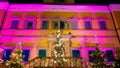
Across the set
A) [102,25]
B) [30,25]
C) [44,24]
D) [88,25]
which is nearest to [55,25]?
[44,24]

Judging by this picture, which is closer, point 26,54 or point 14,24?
point 26,54

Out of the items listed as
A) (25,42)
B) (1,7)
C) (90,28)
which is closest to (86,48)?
(90,28)

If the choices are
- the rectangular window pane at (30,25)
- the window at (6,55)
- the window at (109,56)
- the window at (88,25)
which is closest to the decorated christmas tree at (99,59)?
the window at (109,56)

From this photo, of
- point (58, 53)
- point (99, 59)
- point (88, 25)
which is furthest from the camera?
point (88, 25)

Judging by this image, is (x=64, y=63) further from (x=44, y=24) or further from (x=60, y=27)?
(x=44, y=24)

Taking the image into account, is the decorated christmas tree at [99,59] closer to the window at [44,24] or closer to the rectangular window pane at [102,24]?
the rectangular window pane at [102,24]

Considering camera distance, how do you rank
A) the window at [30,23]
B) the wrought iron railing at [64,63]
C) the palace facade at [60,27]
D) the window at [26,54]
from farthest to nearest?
1. the window at [30,23]
2. the palace facade at [60,27]
3. the window at [26,54]
4. the wrought iron railing at [64,63]

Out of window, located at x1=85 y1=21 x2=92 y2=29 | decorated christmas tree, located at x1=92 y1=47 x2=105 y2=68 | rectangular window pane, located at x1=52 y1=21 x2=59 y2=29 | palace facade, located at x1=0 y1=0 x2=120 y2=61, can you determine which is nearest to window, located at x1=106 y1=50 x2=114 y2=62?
palace facade, located at x1=0 y1=0 x2=120 y2=61

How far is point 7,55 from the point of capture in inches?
864

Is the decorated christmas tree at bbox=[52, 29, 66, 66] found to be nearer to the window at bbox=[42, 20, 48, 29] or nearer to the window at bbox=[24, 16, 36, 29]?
the window at bbox=[42, 20, 48, 29]

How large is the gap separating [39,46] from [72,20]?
16.1 ft

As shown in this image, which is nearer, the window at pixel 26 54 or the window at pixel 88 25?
the window at pixel 26 54

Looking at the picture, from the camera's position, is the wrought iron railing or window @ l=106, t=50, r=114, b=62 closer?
the wrought iron railing

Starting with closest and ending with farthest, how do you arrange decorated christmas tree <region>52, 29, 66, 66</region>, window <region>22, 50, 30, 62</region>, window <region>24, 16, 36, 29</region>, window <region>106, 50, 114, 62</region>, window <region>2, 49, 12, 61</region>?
decorated christmas tree <region>52, 29, 66, 66</region>, window <region>106, 50, 114, 62</region>, window <region>2, 49, 12, 61</region>, window <region>22, 50, 30, 62</region>, window <region>24, 16, 36, 29</region>
